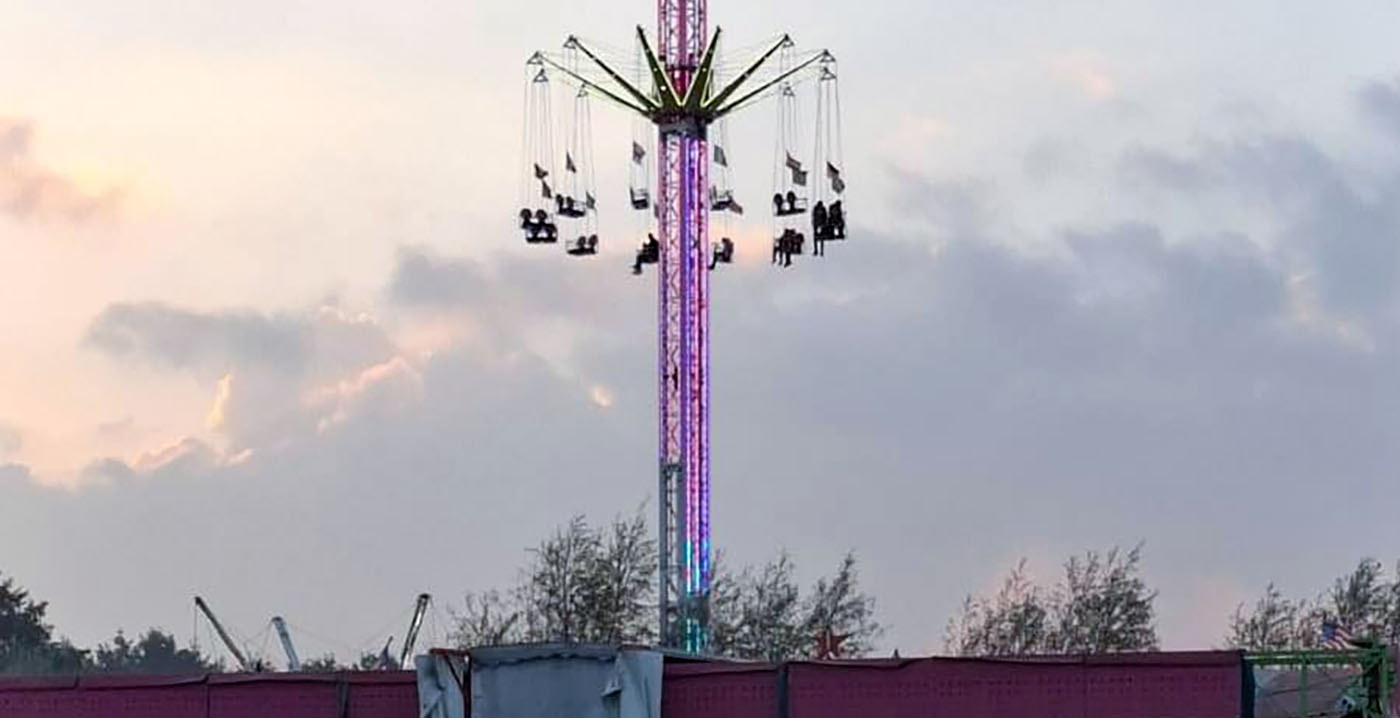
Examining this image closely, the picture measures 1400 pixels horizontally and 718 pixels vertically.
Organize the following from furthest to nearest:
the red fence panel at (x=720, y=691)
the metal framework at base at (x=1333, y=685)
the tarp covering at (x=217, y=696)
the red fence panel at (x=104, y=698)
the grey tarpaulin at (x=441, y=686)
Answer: the red fence panel at (x=104, y=698)
the tarp covering at (x=217, y=696)
the grey tarpaulin at (x=441, y=686)
the red fence panel at (x=720, y=691)
the metal framework at base at (x=1333, y=685)

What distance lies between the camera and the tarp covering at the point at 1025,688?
133 ft

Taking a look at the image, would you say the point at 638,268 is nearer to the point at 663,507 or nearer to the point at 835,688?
Answer: the point at 663,507

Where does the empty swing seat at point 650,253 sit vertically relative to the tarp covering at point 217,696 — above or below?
above

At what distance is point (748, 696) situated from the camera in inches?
1702

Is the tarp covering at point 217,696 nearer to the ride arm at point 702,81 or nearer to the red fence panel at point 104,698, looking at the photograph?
the red fence panel at point 104,698

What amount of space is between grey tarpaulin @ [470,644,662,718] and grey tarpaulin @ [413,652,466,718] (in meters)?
0.26

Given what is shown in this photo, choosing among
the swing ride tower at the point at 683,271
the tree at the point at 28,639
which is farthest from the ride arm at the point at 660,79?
the tree at the point at 28,639

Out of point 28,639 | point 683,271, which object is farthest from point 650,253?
point 28,639

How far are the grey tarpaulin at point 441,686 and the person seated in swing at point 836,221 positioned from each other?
3871cm

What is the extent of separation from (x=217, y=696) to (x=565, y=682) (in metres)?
6.84

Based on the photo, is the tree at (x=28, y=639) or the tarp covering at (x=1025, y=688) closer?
the tarp covering at (x=1025, y=688)

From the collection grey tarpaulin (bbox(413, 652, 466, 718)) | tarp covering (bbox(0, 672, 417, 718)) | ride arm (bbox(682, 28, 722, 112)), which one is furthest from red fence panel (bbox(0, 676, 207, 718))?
ride arm (bbox(682, 28, 722, 112))

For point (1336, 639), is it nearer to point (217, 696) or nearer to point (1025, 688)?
→ point (1025, 688)

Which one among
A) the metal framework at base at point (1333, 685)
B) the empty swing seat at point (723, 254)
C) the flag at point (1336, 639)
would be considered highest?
the empty swing seat at point (723, 254)
